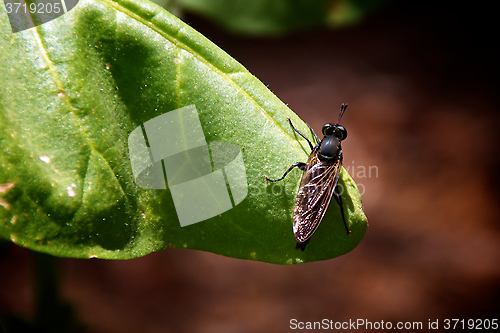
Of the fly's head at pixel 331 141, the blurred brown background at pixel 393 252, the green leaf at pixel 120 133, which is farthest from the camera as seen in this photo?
the blurred brown background at pixel 393 252

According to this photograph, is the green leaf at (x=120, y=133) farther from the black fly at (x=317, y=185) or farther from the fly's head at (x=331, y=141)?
the fly's head at (x=331, y=141)

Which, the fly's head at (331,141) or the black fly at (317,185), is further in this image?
the fly's head at (331,141)

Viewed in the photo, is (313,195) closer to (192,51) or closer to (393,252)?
(192,51)

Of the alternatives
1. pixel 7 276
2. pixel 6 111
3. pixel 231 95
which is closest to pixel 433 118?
pixel 231 95

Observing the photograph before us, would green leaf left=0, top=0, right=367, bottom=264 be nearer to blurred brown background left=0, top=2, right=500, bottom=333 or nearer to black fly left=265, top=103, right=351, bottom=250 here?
black fly left=265, top=103, right=351, bottom=250

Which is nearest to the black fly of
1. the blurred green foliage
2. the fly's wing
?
the fly's wing

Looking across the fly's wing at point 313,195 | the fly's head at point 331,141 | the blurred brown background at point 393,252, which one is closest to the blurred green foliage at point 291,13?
the blurred brown background at point 393,252

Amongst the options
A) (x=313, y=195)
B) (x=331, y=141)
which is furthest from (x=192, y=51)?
(x=331, y=141)
